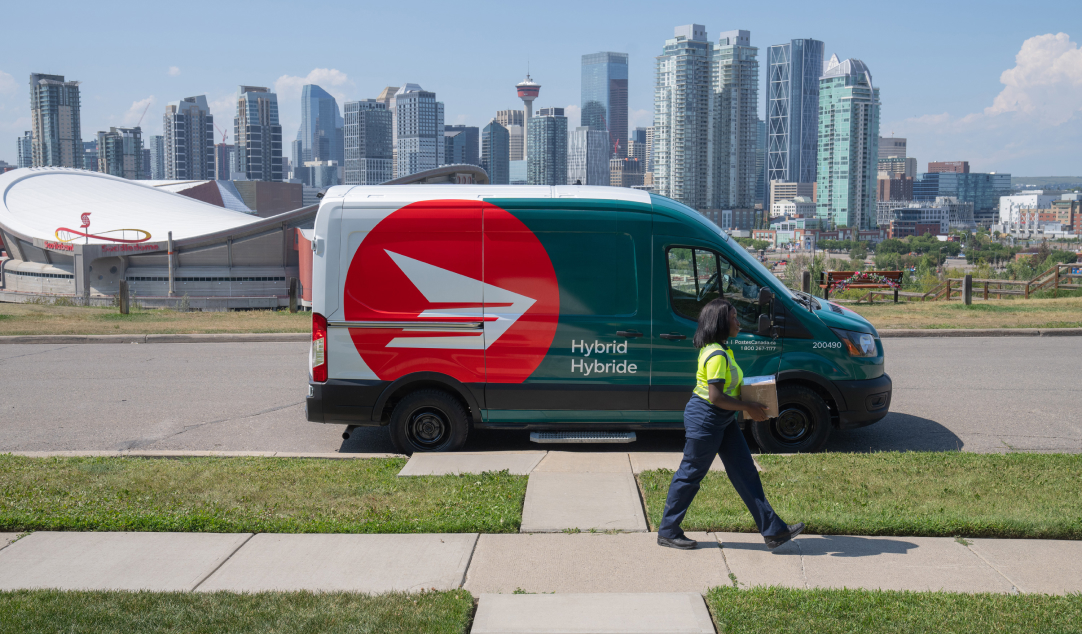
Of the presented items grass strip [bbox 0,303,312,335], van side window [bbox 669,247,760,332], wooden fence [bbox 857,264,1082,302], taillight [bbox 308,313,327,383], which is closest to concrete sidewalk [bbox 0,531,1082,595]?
taillight [bbox 308,313,327,383]

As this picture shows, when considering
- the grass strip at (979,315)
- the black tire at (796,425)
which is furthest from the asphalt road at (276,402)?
the grass strip at (979,315)

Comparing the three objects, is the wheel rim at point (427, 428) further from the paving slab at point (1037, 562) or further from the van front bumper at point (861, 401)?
the paving slab at point (1037, 562)

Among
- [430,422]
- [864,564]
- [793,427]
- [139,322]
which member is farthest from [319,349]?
[139,322]

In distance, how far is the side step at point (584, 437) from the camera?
773cm

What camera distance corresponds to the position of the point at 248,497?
244 inches

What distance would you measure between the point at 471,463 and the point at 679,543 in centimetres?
253

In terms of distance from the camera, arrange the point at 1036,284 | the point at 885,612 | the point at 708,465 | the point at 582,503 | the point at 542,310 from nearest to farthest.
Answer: the point at 885,612
the point at 708,465
the point at 582,503
the point at 542,310
the point at 1036,284

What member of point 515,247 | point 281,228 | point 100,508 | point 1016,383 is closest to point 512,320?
point 515,247

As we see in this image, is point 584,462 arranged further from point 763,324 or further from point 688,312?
→ point 763,324

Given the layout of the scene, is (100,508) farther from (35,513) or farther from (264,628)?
(264,628)

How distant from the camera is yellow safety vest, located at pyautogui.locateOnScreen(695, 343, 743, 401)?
16.2ft

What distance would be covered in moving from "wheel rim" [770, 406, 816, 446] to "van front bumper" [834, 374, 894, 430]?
1.06ft

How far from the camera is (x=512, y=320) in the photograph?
765cm

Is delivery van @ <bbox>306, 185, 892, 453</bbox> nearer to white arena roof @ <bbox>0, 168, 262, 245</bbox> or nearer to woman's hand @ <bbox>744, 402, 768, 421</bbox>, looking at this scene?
woman's hand @ <bbox>744, 402, 768, 421</bbox>
